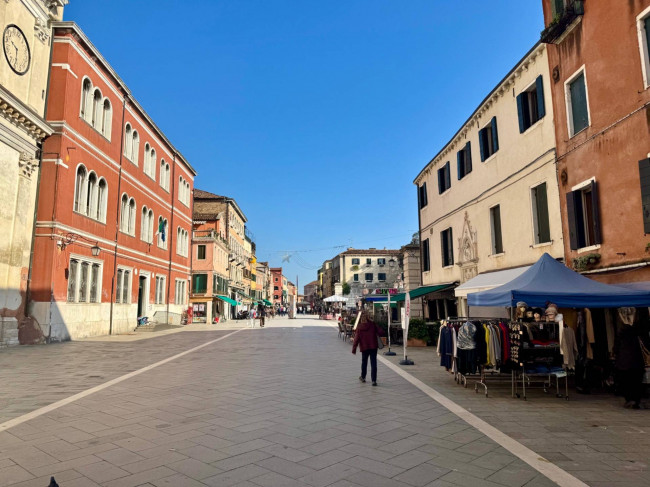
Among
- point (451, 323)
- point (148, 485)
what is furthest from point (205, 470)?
point (451, 323)

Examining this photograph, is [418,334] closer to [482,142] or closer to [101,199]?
[482,142]

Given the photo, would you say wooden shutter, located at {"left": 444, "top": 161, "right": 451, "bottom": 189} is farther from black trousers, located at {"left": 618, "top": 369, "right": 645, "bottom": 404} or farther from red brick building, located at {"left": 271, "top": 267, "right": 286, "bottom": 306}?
red brick building, located at {"left": 271, "top": 267, "right": 286, "bottom": 306}

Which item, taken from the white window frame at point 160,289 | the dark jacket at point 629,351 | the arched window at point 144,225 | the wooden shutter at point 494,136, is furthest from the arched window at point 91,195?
the dark jacket at point 629,351

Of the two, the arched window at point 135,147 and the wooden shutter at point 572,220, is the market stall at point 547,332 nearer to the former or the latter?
the wooden shutter at point 572,220

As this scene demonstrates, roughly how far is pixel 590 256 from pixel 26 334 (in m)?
18.9

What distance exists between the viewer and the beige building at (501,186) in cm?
1224

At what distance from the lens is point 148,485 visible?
3727 mm

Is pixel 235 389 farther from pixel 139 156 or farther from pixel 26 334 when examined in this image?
pixel 139 156

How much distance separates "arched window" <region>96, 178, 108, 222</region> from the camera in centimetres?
2191

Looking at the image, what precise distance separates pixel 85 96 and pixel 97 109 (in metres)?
1.26

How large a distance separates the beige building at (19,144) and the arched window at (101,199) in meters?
4.06

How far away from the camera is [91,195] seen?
2108 cm

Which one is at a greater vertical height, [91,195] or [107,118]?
[107,118]

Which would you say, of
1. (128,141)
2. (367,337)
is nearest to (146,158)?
(128,141)
